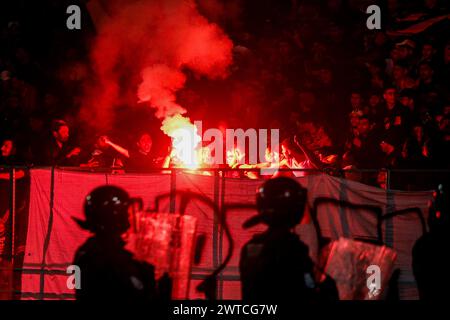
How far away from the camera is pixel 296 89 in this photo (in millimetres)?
12977

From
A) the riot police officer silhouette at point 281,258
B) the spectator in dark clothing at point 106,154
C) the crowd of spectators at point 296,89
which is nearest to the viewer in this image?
the riot police officer silhouette at point 281,258

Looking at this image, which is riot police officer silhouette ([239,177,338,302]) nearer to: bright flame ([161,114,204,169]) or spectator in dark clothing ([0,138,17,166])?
bright flame ([161,114,204,169])

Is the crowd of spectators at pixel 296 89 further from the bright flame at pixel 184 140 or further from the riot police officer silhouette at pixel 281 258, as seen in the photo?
the riot police officer silhouette at pixel 281 258

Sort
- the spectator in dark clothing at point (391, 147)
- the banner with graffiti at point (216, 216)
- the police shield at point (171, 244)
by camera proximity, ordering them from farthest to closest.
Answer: the spectator in dark clothing at point (391, 147) < the banner with graffiti at point (216, 216) < the police shield at point (171, 244)

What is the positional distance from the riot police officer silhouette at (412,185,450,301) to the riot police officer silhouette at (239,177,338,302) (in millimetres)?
1018

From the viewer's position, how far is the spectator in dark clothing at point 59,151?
10953 millimetres

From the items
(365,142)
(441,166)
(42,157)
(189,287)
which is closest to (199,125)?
(42,157)

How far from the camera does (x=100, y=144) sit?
11.6 metres

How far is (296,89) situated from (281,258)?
9.40 m

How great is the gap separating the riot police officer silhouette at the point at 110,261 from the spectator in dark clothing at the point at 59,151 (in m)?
7.04

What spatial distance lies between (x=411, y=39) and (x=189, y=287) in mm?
7416

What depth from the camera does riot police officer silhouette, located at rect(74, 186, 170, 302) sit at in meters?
3.87

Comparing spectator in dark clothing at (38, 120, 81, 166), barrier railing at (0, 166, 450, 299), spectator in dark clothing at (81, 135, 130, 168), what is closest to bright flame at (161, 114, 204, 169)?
spectator in dark clothing at (81, 135, 130, 168)

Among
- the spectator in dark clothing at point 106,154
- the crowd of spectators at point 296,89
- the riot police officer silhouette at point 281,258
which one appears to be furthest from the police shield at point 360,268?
the spectator in dark clothing at point 106,154
